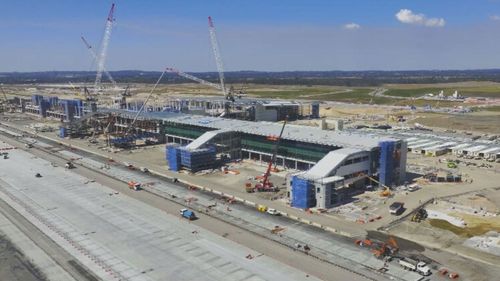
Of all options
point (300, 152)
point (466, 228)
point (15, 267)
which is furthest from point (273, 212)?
point (15, 267)

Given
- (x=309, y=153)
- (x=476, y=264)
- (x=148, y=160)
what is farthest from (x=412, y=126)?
(x=476, y=264)

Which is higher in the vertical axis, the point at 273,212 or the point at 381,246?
the point at 273,212

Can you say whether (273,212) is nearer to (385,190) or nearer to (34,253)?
(385,190)

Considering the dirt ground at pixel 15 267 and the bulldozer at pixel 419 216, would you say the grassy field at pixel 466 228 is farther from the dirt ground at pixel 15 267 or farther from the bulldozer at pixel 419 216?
the dirt ground at pixel 15 267

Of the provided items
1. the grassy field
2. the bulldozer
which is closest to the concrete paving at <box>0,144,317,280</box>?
the bulldozer

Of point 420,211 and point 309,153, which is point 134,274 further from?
point 309,153

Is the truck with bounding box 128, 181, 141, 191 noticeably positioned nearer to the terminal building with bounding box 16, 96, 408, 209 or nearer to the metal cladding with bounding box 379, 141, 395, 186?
the terminal building with bounding box 16, 96, 408, 209

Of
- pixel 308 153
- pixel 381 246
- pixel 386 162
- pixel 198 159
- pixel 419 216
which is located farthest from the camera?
pixel 198 159
